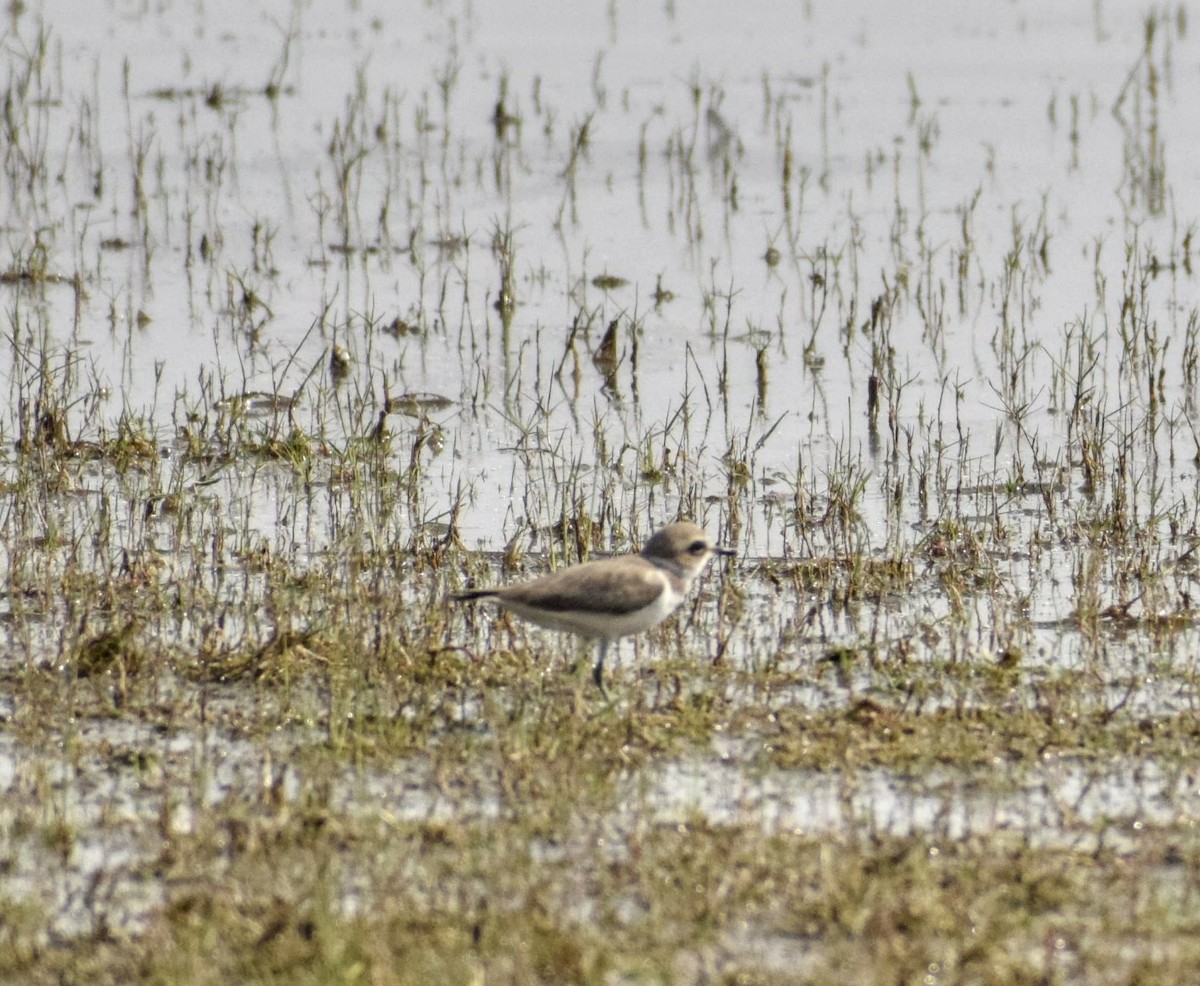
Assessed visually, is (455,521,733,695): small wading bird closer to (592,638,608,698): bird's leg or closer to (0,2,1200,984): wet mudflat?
(592,638,608,698): bird's leg

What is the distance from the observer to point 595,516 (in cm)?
886

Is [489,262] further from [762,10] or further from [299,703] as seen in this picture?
[762,10]

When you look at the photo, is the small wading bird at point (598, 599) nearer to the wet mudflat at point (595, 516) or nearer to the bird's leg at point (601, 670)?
the bird's leg at point (601, 670)

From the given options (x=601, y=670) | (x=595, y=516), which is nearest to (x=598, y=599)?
(x=601, y=670)

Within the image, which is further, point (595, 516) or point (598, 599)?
point (595, 516)

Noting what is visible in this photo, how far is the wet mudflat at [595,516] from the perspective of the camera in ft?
16.8

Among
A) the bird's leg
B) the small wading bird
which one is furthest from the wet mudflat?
the small wading bird

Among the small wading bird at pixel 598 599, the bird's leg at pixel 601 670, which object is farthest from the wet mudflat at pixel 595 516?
the small wading bird at pixel 598 599

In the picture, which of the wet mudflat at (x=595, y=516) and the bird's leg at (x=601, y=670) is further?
the bird's leg at (x=601, y=670)

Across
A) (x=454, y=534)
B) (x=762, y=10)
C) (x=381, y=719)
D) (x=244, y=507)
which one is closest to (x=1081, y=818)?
(x=381, y=719)

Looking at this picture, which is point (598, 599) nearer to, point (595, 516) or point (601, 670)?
point (601, 670)

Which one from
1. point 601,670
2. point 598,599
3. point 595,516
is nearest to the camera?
point 598,599

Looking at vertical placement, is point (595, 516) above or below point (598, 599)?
below

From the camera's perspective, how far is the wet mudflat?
201 inches
